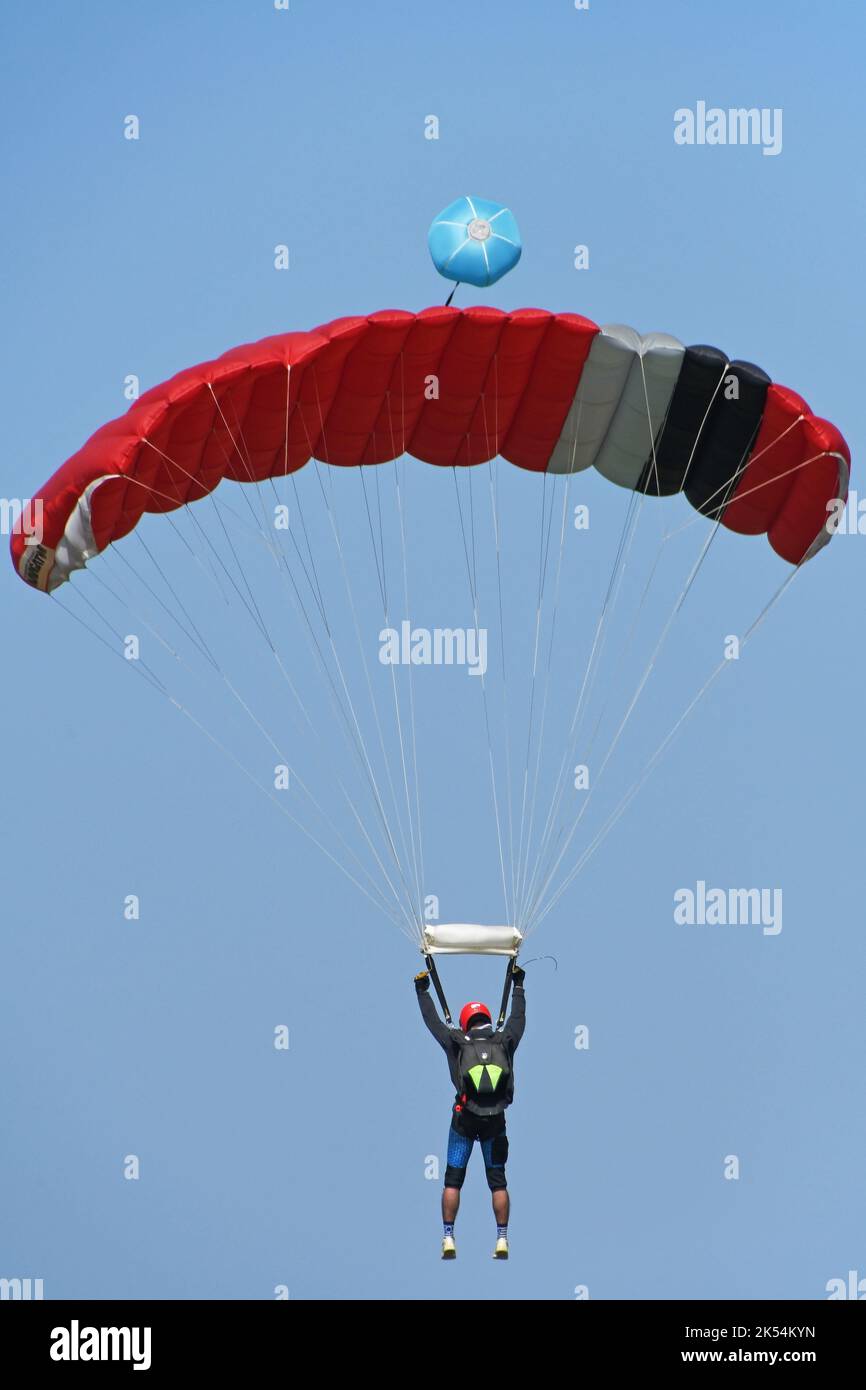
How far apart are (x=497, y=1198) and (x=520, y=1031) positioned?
4.39 feet

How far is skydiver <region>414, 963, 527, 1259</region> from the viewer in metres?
23.5

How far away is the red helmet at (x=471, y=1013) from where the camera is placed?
2398 centimetres

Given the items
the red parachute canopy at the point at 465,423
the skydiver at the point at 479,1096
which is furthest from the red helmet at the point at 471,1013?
the red parachute canopy at the point at 465,423

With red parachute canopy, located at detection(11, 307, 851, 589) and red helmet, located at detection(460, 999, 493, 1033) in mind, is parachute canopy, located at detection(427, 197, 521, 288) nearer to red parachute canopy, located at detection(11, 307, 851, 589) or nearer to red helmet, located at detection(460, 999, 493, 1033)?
red parachute canopy, located at detection(11, 307, 851, 589)

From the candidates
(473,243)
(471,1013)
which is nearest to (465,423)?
(473,243)

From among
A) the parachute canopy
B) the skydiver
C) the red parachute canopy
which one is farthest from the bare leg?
the parachute canopy

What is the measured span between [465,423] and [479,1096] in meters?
6.33

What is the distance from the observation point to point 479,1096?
77.3 feet

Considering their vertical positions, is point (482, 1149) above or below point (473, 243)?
below

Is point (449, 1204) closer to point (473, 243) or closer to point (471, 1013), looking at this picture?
point (471, 1013)

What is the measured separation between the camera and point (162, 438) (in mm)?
24750
